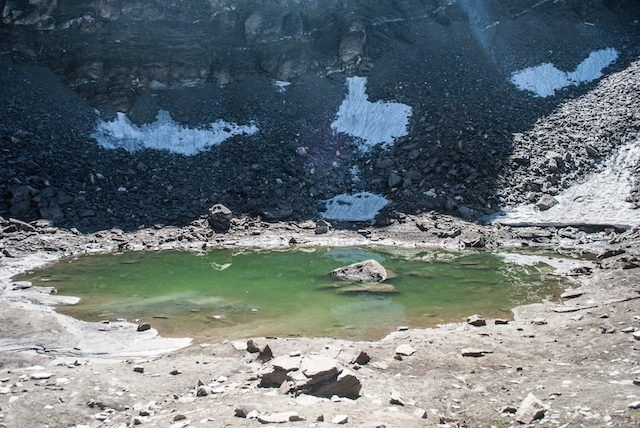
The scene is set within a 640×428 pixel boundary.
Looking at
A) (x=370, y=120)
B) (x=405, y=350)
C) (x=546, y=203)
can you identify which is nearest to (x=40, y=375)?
(x=405, y=350)

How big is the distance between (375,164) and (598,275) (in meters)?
18.1

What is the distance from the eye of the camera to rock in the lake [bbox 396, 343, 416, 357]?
1155 cm

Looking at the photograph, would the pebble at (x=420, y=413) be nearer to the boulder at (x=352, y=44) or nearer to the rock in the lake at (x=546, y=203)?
the rock in the lake at (x=546, y=203)

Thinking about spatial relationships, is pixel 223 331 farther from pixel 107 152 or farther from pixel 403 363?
pixel 107 152

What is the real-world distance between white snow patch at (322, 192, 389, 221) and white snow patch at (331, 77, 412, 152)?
5244mm

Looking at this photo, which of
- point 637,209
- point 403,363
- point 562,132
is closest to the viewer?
point 403,363

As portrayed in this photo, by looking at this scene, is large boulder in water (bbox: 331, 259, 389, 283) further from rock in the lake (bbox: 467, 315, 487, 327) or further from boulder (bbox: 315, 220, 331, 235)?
boulder (bbox: 315, 220, 331, 235)

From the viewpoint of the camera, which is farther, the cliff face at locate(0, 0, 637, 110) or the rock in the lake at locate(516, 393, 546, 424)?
the cliff face at locate(0, 0, 637, 110)

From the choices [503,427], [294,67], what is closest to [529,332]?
[503,427]

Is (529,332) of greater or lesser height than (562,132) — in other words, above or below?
below

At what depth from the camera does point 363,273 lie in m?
20.2

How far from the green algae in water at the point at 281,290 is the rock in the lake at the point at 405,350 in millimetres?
1977

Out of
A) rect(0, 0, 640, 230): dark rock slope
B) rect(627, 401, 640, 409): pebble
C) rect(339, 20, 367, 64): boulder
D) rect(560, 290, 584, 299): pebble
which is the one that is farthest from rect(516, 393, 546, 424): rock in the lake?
rect(339, 20, 367, 64): boulder

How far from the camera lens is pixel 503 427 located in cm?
775
